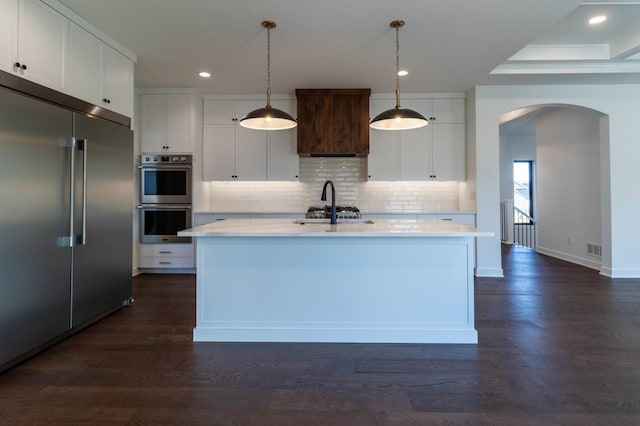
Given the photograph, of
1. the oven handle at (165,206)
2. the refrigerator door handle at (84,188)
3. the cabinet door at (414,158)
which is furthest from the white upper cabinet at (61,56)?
the cabinet door at (414,158)

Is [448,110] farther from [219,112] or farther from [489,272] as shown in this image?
[219,112]

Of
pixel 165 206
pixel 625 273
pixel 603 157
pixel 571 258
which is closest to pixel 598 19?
pixel 603 157

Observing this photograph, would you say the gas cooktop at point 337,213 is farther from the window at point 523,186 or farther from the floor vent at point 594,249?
the window at point 523,186

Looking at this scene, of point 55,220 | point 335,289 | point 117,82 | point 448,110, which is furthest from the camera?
point 448,110

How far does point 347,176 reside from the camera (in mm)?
5121

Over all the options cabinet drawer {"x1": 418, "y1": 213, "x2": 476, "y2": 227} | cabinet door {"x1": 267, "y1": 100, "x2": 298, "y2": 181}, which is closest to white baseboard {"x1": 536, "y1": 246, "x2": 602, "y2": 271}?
cabinet drawer {"x1": 418, "y1": 213, "x2": 476, "y2": 227}

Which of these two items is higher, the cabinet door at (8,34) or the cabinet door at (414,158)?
the cabinet door at (8,34)

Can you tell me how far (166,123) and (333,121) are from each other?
2359mm

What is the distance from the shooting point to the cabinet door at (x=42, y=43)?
224 cm

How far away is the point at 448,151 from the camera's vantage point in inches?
188

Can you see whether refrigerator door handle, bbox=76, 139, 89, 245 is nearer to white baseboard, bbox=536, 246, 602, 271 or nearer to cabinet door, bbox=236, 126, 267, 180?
cabinet door, bbox=236, 126, 267, 180

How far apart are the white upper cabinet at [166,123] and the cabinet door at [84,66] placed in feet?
5.13

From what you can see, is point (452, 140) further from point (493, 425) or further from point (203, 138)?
point (493, 425)

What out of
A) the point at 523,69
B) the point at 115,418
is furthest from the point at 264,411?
the point at 523,69
